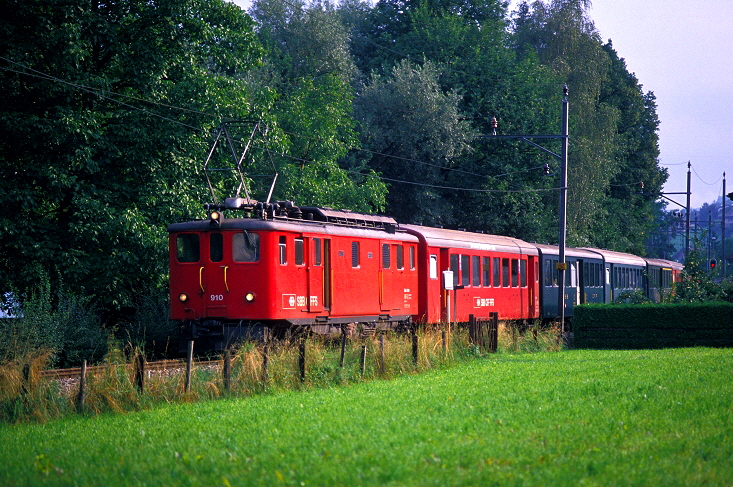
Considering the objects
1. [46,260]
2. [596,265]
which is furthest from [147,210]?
[596,265]

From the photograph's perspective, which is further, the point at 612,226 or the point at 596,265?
the point at 612,226

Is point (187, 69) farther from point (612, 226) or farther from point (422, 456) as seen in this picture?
point (612, 226)

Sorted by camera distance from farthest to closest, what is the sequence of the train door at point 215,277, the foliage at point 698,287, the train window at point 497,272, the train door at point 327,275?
the train window at point 497,272, the foliage at point 698,287, the train door at point 327,275, the train door at point 215,277

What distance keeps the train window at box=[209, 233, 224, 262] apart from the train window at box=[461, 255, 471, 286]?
9610 mm

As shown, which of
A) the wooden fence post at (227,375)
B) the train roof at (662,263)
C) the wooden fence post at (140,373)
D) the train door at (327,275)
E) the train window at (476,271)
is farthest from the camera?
the train roof at (662,263)

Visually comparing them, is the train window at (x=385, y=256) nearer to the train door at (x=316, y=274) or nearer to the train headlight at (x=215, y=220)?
the train door at (x=316, y=274)

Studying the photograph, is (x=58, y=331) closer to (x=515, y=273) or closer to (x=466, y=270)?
(x=466, y=270)

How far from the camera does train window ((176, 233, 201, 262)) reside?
813 inches

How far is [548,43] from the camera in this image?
5634 centimetres

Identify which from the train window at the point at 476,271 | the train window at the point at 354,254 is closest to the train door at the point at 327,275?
the train window at the point at 354,254

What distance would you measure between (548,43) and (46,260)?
39.8m

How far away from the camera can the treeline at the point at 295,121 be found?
22922 millimetres

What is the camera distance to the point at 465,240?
2834 centimetres

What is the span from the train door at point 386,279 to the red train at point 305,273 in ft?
0.08
